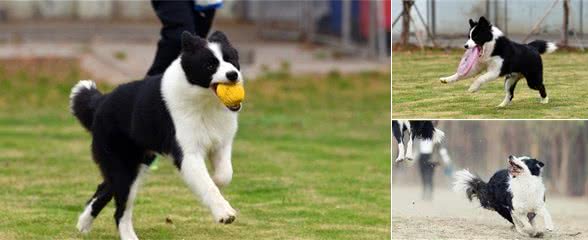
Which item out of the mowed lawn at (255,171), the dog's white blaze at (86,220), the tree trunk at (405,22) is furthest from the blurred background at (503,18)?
the dog's white blaze at (86,220)

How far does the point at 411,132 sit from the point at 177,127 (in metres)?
1.21

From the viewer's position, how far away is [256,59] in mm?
21266

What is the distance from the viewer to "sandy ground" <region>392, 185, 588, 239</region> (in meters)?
7.24

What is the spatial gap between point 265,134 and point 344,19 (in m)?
7.74

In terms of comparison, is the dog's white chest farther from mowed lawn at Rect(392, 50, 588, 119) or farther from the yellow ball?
the yellow ball

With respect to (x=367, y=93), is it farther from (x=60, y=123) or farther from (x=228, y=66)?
(x=228, y=66)

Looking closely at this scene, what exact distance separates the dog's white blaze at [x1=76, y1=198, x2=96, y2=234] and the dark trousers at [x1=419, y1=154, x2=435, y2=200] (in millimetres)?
2042

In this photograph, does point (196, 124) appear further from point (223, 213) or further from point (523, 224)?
point (523, 224)

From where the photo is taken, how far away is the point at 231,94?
6.97 metres

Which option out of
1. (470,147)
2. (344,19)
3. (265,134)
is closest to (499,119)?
(470,147)

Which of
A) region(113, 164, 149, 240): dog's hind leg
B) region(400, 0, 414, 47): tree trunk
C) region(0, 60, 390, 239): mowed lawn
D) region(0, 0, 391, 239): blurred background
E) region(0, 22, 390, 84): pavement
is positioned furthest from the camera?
region(0, 22, 390, 84): pavement

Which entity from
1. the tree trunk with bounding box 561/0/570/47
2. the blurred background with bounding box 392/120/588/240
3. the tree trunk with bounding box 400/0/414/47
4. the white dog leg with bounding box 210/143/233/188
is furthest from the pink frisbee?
the white dog leg with bounding box 210/143/233/188

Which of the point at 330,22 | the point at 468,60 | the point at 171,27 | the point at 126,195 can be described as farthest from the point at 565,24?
the point at 330,22

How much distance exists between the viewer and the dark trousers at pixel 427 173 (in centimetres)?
726
